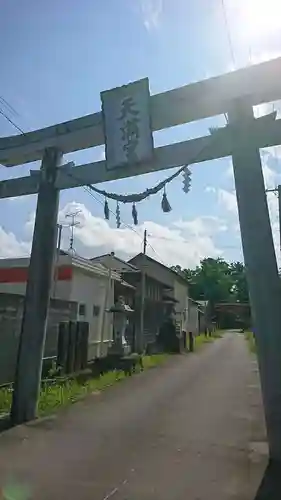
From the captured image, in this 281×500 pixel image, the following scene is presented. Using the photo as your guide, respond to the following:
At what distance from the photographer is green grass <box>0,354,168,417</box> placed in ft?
30.4

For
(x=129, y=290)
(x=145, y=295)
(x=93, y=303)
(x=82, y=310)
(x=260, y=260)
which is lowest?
(x=260, y=260)

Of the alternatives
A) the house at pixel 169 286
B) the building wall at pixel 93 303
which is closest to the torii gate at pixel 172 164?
the building wall at pixel 93 303

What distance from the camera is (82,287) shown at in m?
19.1

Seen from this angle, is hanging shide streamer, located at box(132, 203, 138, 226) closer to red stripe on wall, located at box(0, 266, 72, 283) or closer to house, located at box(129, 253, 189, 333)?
red stripe on wall, located at box(0, 266, 72, 283)

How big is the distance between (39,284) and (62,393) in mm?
3288

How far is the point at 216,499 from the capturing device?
4.94m

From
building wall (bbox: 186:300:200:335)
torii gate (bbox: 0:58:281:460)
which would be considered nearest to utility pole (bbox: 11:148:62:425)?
torii gate (bbox: 0:58:281:460)

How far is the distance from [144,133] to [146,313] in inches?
1025

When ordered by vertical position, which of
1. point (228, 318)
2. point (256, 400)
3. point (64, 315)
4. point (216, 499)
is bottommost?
point (216, 499)

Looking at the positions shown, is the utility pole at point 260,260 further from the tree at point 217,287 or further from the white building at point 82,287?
the tree at point 217,287

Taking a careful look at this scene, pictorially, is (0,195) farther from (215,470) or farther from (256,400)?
(256,400)

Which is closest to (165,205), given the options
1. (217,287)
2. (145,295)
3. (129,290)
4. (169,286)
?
(129,290)

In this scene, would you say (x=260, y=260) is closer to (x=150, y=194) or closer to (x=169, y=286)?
(x=150, y=194)

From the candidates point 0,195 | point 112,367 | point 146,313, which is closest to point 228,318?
point 146,313
